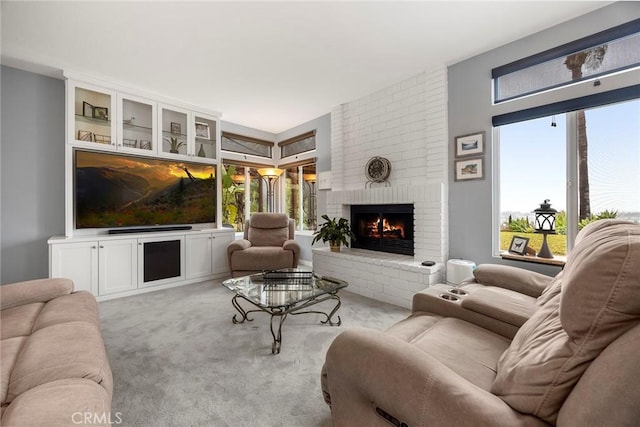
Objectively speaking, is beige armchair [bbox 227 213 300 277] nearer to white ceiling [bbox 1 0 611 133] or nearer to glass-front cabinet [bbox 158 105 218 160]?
glass-front cabinet [bbox 158 105 218 160]

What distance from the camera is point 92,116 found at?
3283 mm

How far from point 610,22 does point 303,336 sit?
3608 mm

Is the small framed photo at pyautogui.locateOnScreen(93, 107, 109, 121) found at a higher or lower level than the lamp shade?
higher

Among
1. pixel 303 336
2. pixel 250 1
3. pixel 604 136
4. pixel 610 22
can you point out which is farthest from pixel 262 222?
pixel 610 22

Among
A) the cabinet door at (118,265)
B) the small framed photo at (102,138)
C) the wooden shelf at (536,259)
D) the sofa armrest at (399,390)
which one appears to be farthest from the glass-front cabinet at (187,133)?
the wooden shelf at (536,259)

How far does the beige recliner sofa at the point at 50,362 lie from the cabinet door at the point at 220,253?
7.62ft

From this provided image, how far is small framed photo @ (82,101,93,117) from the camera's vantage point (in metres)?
3.22

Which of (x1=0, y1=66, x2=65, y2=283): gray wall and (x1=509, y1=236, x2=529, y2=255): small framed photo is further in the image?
(x1=0, y1=66, x2=65, y2=283): gray wall

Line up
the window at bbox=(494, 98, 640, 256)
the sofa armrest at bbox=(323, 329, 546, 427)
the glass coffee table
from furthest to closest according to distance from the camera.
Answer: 1. the window at bbox=(494, 98, 640, 256)
2. the glass coffee table
3. the sofa armrest at bbox=(323, 329, 546, 427)

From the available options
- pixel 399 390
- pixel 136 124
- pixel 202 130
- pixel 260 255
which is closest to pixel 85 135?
pixel 136 124

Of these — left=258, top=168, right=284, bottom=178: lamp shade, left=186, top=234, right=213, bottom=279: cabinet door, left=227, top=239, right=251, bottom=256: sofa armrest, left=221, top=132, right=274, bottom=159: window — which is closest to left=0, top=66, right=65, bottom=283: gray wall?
left=186, top=234, right=213, bottom=279: cabinet door

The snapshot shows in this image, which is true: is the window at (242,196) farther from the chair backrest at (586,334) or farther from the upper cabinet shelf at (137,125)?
the chair backrest at (586,334)

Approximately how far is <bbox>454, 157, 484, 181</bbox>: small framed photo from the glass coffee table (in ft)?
6.07

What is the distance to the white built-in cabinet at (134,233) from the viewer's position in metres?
3.05
